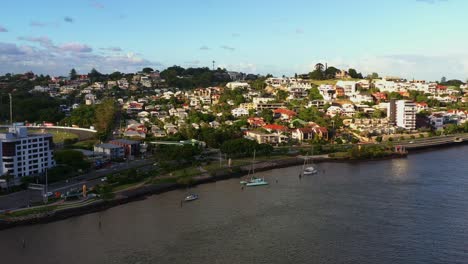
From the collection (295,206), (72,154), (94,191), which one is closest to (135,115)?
(72,154)

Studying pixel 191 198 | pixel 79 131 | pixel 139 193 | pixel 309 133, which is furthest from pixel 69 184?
pixel 79 131

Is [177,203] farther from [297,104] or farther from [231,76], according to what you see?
[231,76]

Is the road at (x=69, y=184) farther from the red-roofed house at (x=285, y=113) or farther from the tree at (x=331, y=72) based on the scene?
the tree at (x=331, y=72)

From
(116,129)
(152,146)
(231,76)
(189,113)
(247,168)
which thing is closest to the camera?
(247,168)

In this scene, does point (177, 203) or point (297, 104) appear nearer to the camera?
point (177, 203)

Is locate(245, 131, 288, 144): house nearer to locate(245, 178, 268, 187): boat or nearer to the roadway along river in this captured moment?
locate(245, 178, 268, 187): boat

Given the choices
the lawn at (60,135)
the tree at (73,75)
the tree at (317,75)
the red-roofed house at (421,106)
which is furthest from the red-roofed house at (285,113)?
the tree at (73,75)
